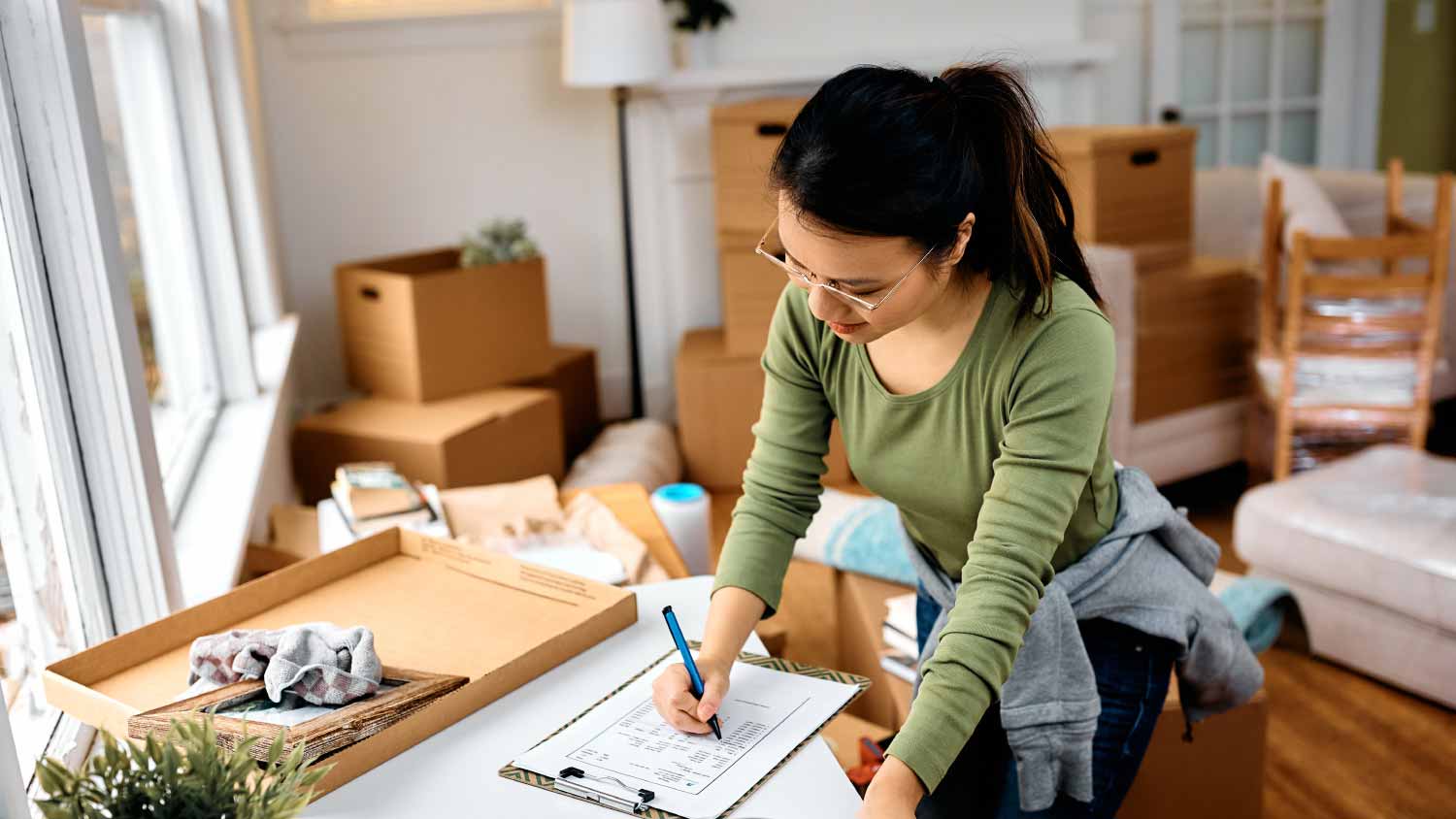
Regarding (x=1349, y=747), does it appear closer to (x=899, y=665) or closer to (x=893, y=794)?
(x=899, y=665)

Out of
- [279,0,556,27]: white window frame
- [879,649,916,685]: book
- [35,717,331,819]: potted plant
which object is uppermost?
[279,0,556,27]: white window frame

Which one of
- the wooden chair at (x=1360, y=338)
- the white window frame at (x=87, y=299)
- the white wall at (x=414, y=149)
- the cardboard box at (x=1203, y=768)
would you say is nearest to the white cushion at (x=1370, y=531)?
the wooden chair at (x=1360, y=338)

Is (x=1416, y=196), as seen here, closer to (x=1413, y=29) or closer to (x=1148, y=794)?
(x=1413, y=29)

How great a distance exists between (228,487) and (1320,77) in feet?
14.3

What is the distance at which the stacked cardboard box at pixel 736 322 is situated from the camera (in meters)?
3.66

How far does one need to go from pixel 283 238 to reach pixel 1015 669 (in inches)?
130

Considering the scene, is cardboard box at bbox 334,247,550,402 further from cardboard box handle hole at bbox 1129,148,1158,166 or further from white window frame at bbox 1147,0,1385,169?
white window frame at bbox 1147,0,1385,169

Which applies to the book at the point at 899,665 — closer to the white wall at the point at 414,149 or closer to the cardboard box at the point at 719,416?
the cardboard box at the point at 719,416

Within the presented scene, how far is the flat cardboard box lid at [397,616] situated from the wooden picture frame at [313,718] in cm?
4

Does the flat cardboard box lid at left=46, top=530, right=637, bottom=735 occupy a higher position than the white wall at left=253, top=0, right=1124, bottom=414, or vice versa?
the white wall at left=253, top=0, right=1124, bottom=414

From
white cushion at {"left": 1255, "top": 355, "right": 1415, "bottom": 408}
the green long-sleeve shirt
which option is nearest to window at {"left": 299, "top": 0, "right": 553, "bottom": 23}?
white cushion at {"left": 1255, "top": 355, "right": 1415, "bottom": 408}

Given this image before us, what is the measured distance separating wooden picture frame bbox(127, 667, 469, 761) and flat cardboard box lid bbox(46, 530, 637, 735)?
4cm

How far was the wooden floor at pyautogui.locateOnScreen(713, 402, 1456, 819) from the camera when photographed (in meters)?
2.19

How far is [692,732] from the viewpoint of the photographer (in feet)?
3.71
